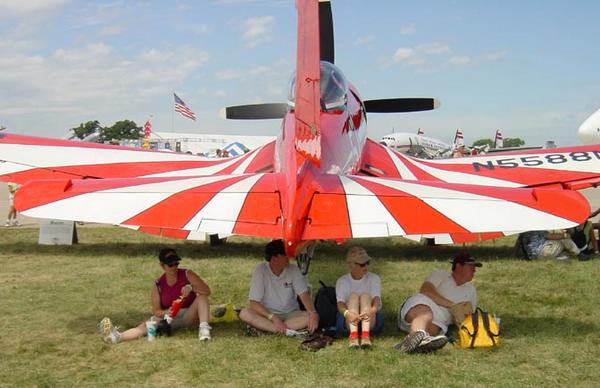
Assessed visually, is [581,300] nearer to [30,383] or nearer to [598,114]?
[30,383]

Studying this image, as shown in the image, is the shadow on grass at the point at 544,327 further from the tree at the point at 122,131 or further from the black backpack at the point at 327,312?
the tree at the point at 122,131

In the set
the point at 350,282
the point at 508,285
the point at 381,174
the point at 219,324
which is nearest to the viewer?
the point at 350,282

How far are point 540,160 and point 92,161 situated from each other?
23.5 ft

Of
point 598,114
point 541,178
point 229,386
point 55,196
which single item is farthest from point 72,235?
point 598,114

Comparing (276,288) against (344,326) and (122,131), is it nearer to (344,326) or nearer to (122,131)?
(344,326)

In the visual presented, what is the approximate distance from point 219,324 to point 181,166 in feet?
15.0

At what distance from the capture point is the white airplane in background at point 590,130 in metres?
24.7

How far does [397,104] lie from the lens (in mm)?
12227

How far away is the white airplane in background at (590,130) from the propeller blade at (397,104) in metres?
15.3

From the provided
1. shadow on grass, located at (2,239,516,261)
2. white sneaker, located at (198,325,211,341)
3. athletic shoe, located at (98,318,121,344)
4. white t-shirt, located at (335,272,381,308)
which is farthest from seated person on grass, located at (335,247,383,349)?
shadow on grass, located at (2,239,516,261)

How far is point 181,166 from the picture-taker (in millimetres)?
9828

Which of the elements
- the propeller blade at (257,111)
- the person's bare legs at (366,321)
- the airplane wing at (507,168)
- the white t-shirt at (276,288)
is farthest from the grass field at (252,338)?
the propeller blade at (257,111)

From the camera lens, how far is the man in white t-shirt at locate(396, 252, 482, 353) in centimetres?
496

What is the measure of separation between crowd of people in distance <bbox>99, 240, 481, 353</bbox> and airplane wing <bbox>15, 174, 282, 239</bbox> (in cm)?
83
